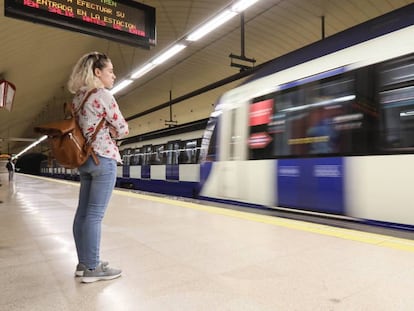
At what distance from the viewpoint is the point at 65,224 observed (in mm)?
4242

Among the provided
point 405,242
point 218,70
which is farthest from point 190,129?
point 405,242

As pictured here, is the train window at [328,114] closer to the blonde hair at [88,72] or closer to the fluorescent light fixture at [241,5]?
the fluorescent light fixture at [241,5]

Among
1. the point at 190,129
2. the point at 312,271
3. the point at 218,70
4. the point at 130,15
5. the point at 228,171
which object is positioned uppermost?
the point at 218,70

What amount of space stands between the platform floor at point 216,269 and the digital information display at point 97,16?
3034 mm

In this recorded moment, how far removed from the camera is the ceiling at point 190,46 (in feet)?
29.8

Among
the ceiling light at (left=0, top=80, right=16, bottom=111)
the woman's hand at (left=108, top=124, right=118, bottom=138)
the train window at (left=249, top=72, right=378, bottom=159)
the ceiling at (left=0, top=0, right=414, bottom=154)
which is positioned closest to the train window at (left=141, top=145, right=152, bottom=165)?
the ceiling at (left=0, top=0, right=414, bottom=154)

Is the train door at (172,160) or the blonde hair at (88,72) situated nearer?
the blonde hair at (88,72)

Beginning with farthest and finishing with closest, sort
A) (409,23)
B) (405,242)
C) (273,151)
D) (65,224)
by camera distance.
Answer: (273,151) < (65,224) < (409,23) < (405,242)

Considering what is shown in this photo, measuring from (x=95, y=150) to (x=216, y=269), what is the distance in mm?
1180

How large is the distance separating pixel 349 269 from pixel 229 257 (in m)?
0.89

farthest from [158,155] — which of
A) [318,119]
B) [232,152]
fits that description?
[318,119]

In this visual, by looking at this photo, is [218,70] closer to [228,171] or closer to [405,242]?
[228,171]

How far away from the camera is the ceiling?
358 inches

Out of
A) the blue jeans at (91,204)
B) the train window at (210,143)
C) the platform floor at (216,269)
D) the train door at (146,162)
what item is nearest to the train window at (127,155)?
the train door at (146,162)
